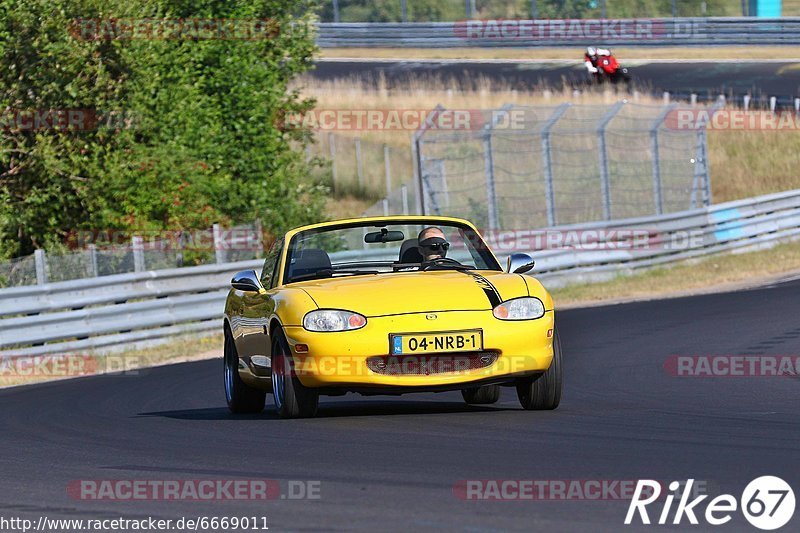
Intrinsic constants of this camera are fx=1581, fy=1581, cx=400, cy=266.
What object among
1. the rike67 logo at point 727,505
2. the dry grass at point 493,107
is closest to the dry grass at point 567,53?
the dry grass at point 493,107

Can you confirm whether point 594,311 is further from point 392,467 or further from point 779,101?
point 779,101

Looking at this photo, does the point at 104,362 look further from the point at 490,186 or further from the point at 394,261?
the point at 394,261

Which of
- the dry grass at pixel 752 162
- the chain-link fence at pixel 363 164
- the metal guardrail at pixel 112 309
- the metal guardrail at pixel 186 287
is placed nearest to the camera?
the metal guardrail at pixel 112 309

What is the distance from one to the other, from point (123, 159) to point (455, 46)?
34.2 metres

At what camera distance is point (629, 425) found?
8789 mm

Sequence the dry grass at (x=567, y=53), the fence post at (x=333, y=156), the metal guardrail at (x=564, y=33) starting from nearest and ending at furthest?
the fence post at (x=333, y=156)
the metal guardrail at (x=564, y=33)
the dry grass at (x=567, y=53)

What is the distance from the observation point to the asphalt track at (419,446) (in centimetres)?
644

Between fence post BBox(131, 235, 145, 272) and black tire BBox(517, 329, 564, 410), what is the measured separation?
11823 millimetres

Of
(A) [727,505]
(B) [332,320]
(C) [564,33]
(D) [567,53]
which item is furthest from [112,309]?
(C) [564,33]

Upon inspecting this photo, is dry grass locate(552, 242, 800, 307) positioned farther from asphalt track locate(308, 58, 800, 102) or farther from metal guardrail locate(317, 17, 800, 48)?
metal guardrail locate(317, 17, 800, 48)

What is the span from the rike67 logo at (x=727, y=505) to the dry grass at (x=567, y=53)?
47515 millimetres

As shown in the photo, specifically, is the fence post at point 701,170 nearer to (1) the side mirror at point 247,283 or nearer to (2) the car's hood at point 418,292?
(1) the side mirror at point 247,283

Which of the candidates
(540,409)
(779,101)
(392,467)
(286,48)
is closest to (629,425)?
(540,409)

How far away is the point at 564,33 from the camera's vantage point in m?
55.5
